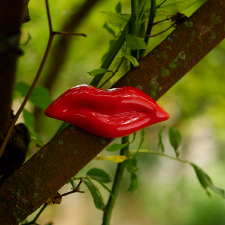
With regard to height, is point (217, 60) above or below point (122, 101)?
below

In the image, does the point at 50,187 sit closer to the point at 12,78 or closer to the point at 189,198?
the point at 12,78

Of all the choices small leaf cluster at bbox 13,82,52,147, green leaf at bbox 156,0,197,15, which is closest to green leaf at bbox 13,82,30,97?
small leaf cluster at bbox 13,82,52,147

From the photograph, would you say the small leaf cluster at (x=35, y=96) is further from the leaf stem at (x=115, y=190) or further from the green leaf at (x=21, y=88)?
the leaf stem at (x=115, y=190)

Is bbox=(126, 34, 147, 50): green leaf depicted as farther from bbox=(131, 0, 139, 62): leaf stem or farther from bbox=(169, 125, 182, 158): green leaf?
bbox=(169, 125, 182, 158): green leaf

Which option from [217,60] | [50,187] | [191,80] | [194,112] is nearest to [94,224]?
[194,112]

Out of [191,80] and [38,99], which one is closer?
[38,99]

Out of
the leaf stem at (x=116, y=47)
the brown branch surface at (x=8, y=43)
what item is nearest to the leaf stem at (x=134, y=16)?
the leaf stem at (x=116, y=47)
